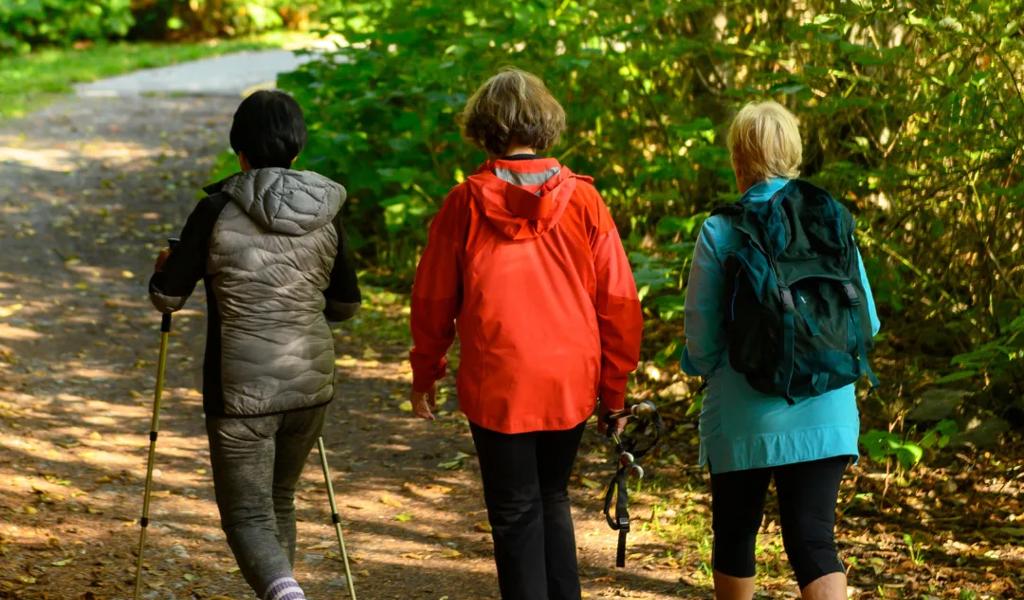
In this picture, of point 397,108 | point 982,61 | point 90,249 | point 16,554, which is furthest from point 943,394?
point 90,249

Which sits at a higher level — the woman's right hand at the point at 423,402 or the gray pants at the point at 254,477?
the woman's right hand at the point at 423,402

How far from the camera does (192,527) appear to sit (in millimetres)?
5305

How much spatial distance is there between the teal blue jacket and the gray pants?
117cm

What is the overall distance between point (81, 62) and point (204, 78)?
11.2 feet

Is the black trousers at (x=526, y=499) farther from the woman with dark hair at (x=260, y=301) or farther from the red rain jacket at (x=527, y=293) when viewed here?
the woman with dark hair at (x=260, y=301)

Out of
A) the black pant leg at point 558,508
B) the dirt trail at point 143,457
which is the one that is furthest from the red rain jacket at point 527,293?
the dirt trail at point 143,457

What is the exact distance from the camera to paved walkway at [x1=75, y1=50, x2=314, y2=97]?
17.0 meters

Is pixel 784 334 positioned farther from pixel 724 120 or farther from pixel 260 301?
pixel 724 120

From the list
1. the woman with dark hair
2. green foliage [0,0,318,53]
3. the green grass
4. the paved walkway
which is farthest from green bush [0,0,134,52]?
the woman with dark hair

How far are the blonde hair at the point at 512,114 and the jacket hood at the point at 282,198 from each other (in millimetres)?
505

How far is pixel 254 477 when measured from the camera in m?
3.69

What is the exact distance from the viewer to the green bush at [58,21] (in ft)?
77.8

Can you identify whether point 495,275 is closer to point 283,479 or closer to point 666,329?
point 283,479

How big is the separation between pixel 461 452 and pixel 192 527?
158 cm
